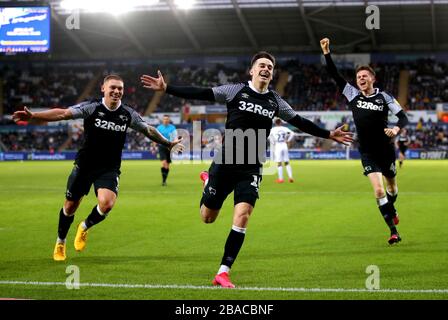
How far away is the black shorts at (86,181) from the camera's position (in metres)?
9.56

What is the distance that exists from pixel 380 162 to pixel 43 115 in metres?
5.96

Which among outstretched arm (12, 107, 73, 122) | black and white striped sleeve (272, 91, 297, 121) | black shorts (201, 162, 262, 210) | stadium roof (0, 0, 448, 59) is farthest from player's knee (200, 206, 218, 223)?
stadium roof (0, 0, 448, 59)

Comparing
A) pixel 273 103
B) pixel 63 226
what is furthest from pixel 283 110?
pixel 63 226

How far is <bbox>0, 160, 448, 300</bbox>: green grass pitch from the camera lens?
23.8 ft

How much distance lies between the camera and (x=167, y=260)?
923 centimetres

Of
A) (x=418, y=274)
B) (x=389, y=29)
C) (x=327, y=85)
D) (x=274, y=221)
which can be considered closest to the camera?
(x=418, y=274)

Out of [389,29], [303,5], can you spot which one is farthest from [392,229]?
[389,29]

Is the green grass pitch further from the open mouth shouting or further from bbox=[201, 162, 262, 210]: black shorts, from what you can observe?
the open mouth shouting

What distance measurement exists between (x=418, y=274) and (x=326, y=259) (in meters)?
1.52

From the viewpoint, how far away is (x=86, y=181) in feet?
31.5

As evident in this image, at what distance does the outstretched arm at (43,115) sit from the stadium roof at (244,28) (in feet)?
144

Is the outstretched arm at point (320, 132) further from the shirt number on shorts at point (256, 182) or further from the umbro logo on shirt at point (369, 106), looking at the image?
the umbro logo on shirt at point (369, 106)

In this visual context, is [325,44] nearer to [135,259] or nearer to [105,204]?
Result: [105,204]

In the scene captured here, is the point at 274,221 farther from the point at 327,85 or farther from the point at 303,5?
the point at 327,85
